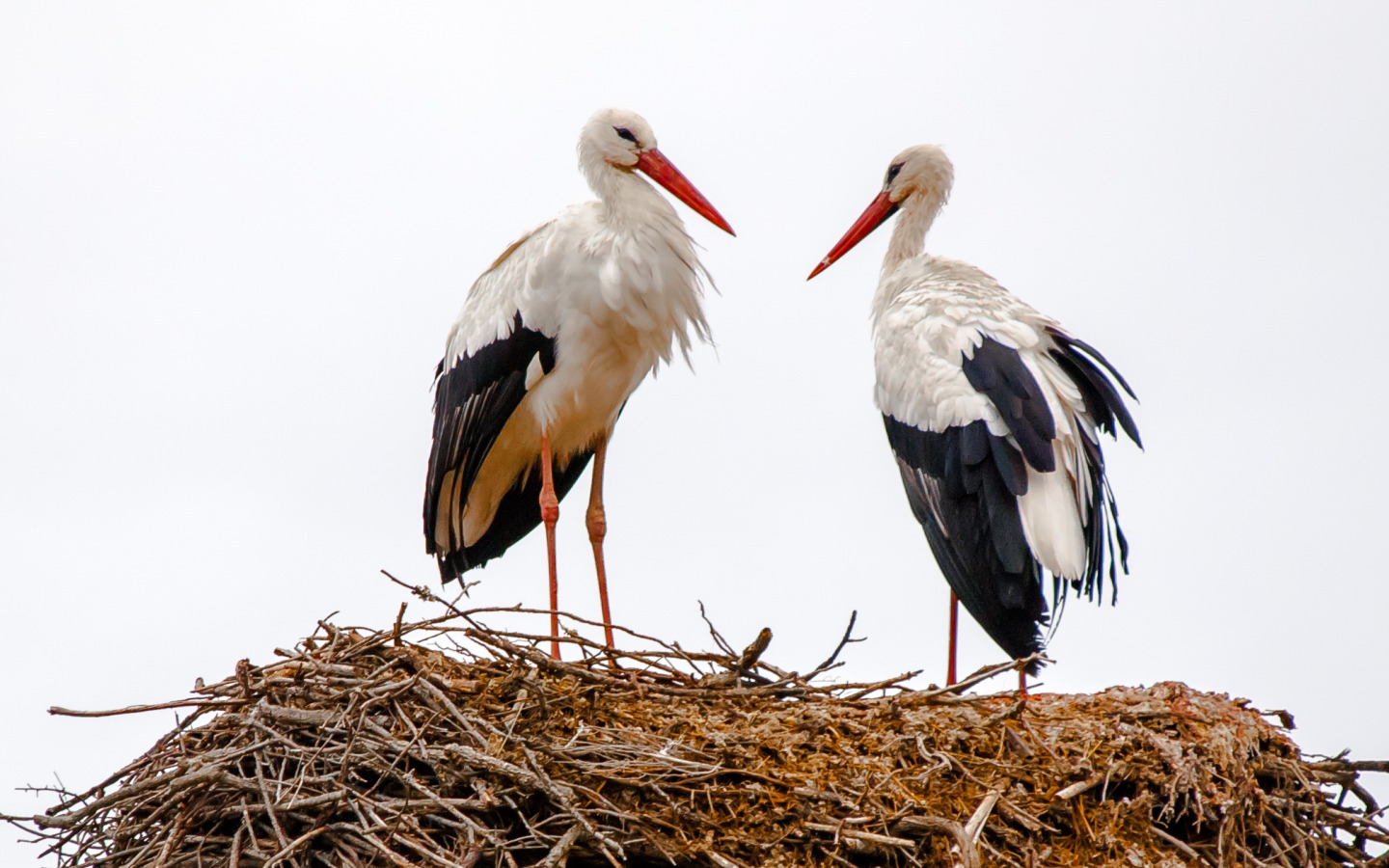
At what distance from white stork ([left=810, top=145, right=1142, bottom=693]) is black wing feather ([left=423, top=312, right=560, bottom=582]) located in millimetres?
1174

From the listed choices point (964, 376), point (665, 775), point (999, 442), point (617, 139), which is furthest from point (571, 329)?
point (665, 775)

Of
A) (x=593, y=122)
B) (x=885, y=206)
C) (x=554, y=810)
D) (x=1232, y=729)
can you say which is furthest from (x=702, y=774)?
(x=885, y=206)

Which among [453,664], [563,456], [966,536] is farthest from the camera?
[563,456]

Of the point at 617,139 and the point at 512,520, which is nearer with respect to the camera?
the point at 617,139

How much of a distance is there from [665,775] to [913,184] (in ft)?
10.4

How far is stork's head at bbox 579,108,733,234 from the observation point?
553cm

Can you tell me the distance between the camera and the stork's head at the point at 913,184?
238 inches

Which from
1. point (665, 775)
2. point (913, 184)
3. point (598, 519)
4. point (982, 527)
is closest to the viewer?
point (665, 775)

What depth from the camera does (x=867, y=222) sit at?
20.4 ft

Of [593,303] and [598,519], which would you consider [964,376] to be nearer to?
[593,303]

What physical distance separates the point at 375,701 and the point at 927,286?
2.56m

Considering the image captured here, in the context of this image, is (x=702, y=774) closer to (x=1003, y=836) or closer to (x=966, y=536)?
(x=1003, y=836)

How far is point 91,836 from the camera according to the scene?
12.4 feet

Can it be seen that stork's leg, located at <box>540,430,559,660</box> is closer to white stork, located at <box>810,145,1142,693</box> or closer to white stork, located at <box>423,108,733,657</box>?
white stork, located at <box>423,108,733,657</box>
